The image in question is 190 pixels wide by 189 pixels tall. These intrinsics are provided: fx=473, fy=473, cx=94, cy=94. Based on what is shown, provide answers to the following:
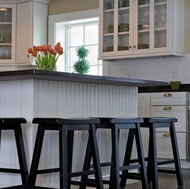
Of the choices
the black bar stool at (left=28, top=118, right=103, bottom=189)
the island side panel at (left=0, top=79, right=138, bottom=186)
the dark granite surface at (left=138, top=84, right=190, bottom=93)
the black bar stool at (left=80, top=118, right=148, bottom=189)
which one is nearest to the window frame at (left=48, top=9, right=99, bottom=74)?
the dark granite surface at (left=138, top=84, right=190, bottom=93)

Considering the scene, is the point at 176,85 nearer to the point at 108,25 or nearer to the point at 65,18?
the point at 108,25

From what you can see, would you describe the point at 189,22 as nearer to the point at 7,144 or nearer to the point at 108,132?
the point at 108,132

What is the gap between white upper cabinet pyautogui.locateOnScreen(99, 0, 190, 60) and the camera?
612 centimetres

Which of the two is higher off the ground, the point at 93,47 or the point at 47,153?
the point at 93,47

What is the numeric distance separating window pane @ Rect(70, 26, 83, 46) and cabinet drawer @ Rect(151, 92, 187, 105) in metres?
2.23

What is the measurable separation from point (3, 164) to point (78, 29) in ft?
14.0

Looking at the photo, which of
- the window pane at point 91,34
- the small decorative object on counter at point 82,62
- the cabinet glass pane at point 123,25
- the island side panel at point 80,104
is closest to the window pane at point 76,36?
the window pane at point 91,34

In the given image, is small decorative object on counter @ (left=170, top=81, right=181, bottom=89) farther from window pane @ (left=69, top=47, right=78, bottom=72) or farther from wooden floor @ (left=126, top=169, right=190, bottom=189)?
window pane @ (left=69, top=47, right=78, bottom=72)

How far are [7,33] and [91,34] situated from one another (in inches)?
54.7

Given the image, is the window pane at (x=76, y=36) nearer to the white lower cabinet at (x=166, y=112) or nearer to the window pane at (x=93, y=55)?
the window pane at (x=93, y=55)

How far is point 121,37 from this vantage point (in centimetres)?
662

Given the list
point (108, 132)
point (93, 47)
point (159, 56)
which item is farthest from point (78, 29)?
point (108, 132)

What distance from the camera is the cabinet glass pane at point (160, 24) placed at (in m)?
6.17

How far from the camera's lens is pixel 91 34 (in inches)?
300
